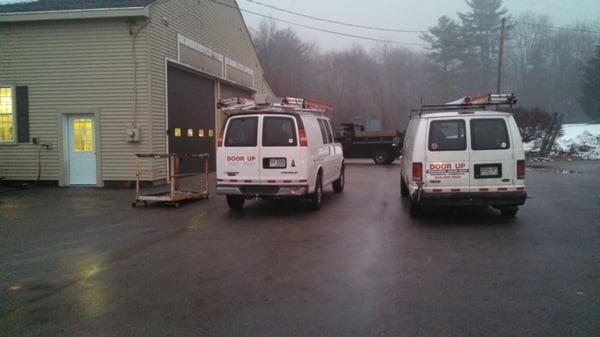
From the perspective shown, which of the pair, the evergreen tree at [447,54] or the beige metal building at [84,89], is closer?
the beige metal building at [84,89]

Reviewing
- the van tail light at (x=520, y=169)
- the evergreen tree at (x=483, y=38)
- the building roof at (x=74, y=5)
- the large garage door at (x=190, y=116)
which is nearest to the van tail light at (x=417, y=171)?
the van tail light at (x=520, y=169)

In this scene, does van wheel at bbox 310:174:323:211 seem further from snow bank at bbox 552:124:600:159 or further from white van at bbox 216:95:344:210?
snow bank at bbox 552:124:600:159

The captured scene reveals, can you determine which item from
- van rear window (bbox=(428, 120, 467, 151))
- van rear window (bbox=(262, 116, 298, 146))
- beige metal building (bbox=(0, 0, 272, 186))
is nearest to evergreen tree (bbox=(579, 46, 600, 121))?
beige metal building (bbox=(0, 0, 272, 186))

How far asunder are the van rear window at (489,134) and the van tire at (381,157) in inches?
686

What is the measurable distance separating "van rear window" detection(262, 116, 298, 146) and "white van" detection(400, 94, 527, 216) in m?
2.58

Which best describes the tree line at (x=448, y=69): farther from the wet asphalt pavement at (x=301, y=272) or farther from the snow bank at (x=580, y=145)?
the wet asphalt pavement at (x=301, y=272)

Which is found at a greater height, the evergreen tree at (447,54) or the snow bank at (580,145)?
the evergreen tree at (447,54)

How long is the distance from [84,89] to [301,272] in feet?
39.5

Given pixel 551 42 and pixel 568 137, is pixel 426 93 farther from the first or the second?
pixel 568 137

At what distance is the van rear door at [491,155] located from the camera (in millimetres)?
8867

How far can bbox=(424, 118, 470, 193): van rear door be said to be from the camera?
897cm

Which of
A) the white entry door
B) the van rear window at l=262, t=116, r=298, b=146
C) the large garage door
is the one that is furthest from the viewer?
the large garage door

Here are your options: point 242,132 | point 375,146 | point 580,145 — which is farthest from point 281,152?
point 580,145

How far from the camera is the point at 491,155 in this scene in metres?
8.92
